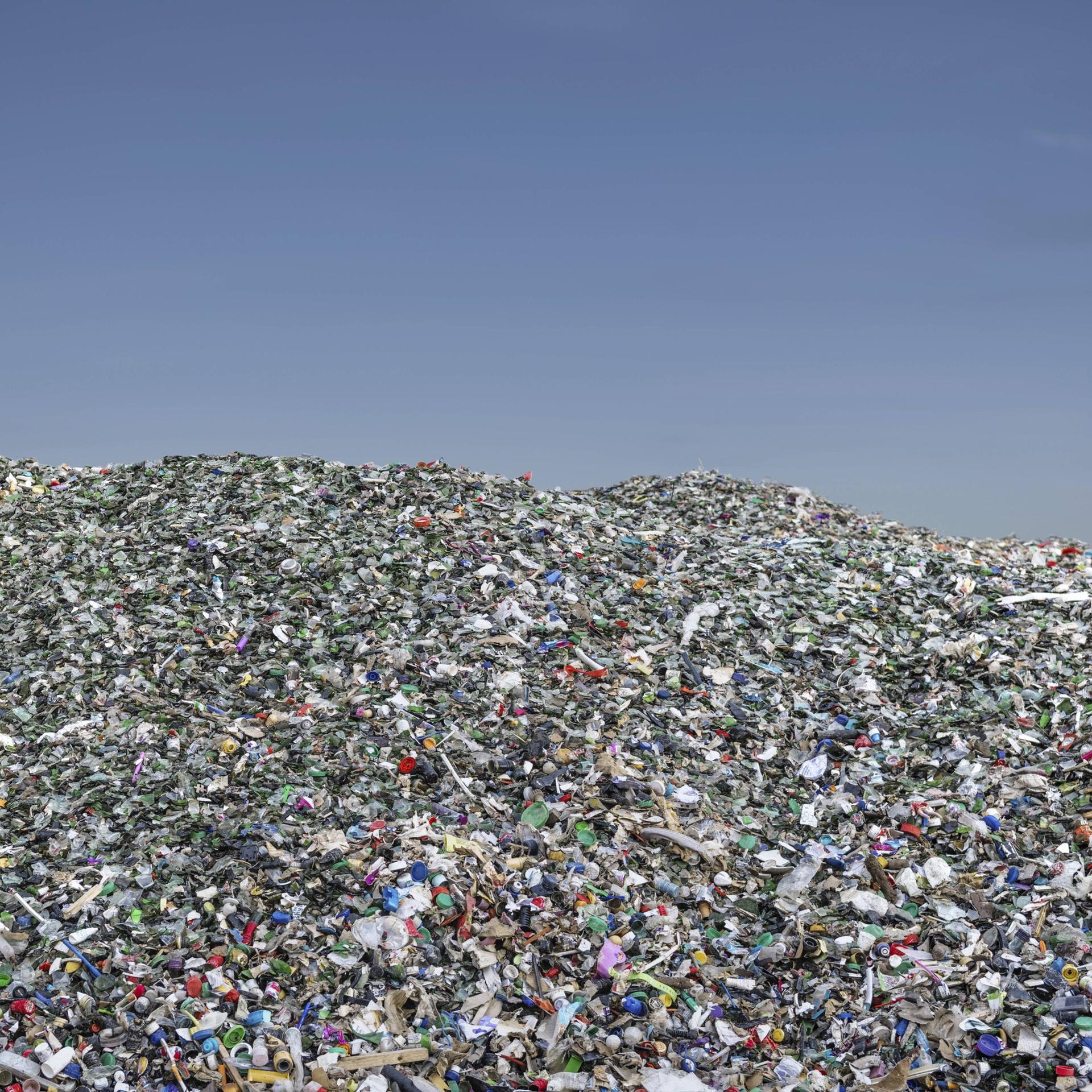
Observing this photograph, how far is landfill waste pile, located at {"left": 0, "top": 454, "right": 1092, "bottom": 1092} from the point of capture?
5609 millimetres

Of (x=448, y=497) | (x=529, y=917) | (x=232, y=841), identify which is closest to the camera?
(x=529, y=917)

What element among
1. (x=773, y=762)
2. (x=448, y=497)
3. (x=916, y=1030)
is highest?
(x=448, y=497)

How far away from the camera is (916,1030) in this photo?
18.9ft

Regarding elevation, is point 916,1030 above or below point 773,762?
below

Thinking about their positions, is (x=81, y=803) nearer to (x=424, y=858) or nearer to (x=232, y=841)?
(x=232, y=841)

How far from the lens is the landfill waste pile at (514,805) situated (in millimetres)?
5609

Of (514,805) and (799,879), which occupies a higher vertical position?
(514,805)

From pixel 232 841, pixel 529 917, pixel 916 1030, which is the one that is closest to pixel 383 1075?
pixel 529 917

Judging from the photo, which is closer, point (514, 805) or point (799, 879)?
point (799, 879)

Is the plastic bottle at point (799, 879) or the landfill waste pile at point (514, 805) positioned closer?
the landfill waste pile at point (514, 805)

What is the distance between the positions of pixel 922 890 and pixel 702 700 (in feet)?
7.85

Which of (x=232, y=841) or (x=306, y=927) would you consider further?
(x=232, y=841)

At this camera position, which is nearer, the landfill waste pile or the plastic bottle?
the landfill waste pile

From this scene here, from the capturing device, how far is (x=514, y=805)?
23.3 feet
